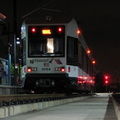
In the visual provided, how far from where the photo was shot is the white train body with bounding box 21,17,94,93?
21.5 meters

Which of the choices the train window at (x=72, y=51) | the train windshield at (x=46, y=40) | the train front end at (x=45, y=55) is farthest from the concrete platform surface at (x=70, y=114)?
the train window at (x=72, y=51)

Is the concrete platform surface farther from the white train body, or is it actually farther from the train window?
the train window

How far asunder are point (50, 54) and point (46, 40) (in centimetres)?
85

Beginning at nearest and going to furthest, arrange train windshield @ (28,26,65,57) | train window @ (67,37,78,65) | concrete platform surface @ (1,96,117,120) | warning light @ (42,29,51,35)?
1. concrete platform surface @ (1,96,117,120)
2. train windshield @ (28,26,65,57)
3. train window @ (67,37,78,65)
4. warning light @ (42,29,51,35)

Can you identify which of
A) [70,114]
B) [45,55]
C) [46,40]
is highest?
[46,40]

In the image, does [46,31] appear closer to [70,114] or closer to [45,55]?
[45,55]

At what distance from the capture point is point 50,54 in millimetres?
21484

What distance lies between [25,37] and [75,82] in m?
3.91

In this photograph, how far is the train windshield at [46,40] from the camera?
21.5 meters

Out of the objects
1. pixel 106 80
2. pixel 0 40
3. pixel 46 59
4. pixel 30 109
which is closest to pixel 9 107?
pixel 30 109

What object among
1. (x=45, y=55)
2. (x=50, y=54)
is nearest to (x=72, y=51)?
(x=50, y=54)

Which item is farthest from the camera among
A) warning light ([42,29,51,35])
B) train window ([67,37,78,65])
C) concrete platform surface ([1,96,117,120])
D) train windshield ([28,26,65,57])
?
warning light ([42,29,51,35])

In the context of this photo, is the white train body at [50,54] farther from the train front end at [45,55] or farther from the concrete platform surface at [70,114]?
the concrete platform surface at [70,114]

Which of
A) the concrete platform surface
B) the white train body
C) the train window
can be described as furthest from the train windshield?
the concrete platform surface
